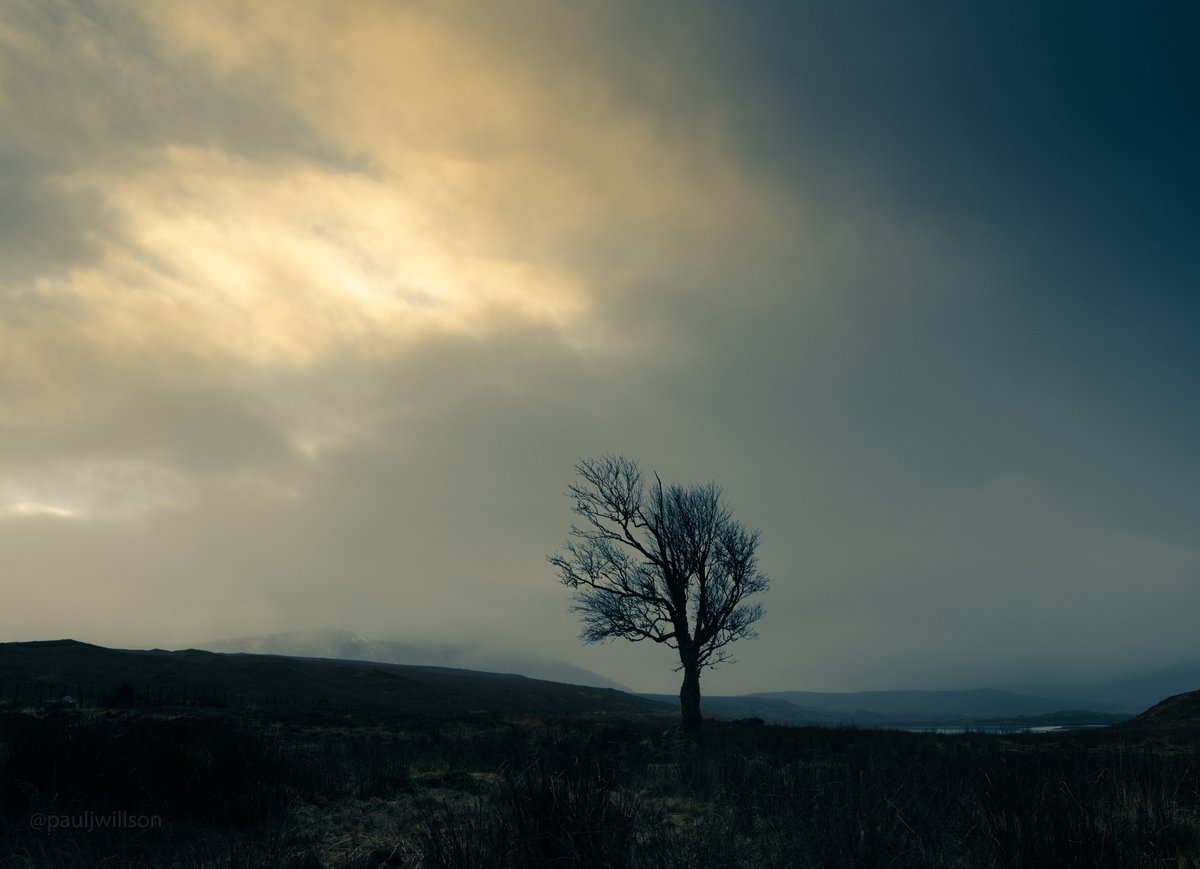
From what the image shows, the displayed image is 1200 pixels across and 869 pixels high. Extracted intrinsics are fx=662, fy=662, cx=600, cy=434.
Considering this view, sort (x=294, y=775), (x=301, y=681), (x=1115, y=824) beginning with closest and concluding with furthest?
(x=1115, y=824), (x=294, y=775), (x=301, y=681)

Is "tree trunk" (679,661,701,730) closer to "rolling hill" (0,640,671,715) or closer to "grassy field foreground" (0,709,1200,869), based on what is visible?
"grassy field foreground" (0,709,1200,869)

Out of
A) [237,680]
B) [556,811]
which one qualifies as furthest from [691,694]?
[237,680]

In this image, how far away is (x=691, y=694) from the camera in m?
29.9

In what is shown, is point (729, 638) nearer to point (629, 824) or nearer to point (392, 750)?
point (392, 750)

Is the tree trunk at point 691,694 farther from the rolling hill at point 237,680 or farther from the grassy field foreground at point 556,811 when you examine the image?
the rolling hill at point 237,680

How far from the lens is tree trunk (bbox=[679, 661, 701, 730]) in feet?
95.8

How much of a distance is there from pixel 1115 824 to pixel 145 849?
9.58 meters

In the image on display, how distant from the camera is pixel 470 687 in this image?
393 feet

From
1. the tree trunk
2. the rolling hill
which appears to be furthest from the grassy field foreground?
the rolling hill

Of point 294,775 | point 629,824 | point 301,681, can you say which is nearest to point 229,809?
point 294,775

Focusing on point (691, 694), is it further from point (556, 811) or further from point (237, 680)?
point (237, 680)

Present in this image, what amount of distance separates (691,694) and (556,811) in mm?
25443

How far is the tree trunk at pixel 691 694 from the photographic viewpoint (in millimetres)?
29188

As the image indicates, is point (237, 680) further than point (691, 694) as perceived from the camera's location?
Yes
